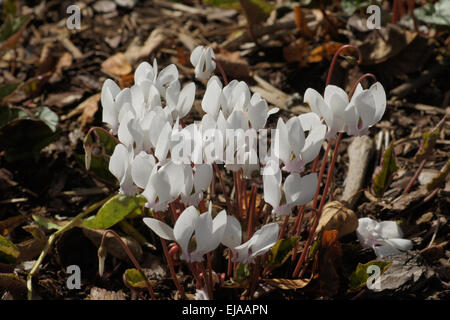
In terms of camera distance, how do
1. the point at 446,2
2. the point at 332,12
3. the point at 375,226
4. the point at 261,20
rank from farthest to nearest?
1. the point at 332,12
2. the point at 261,20
3. the point at 446,2
4. the point at 375,226

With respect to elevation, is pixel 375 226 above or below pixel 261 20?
below

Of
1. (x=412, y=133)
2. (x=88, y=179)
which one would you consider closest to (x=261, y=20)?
(x=412, y=133)

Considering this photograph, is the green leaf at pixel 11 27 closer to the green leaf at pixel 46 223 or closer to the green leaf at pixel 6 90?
the green leaf at pixel 6 90

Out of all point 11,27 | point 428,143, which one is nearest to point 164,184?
point 428,143

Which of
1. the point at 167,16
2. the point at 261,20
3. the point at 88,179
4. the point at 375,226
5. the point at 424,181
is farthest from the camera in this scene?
the point at 167,16

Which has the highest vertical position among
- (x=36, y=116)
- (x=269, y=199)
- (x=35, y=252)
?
(x=269, y=199)

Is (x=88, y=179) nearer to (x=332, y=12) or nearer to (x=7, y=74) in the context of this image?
(x=7, y=74)
